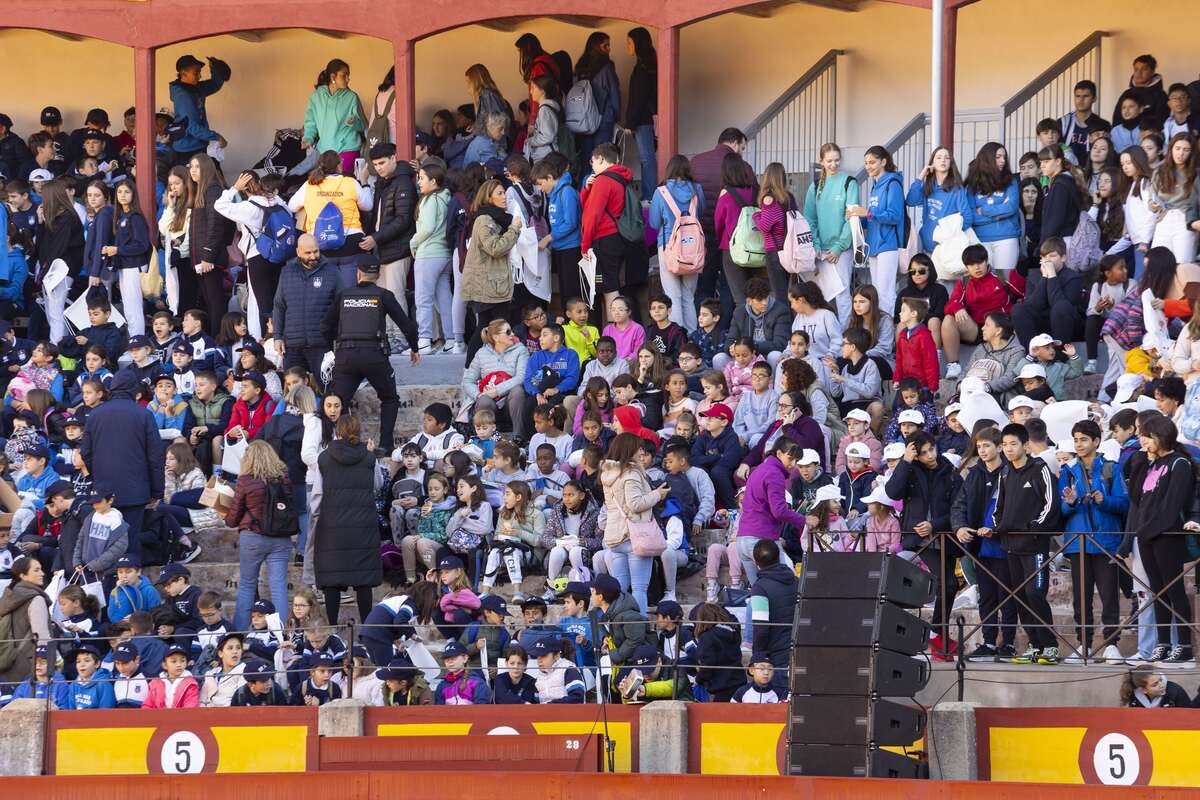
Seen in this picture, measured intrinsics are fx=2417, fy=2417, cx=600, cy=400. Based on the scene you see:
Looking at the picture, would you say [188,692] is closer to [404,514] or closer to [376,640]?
[376,640]

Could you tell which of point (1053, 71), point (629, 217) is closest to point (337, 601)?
point (629, 217)

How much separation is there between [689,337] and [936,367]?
2.32m

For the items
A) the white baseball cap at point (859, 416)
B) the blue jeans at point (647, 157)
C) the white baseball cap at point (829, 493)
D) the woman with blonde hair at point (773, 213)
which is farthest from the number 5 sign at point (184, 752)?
the blue jeans at point (647, 157)

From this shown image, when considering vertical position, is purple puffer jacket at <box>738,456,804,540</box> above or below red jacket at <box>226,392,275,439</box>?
below

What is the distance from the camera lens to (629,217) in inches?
792

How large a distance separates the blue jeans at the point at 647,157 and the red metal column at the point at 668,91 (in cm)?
61

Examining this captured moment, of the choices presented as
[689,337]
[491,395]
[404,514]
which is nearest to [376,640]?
[404,514]

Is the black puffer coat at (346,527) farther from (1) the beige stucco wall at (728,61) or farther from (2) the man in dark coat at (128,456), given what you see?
(1) the beige stucco wall at (728,61)

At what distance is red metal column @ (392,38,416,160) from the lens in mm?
21875

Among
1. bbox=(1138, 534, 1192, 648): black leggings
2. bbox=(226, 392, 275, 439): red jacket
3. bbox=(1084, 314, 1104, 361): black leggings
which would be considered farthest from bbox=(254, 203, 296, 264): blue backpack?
bbox=(1138, 534, 1192, 648): black leggings

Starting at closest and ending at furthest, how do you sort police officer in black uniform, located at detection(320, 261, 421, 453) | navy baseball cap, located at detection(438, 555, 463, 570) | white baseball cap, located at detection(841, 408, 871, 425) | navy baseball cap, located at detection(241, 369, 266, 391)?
Result: navy baseball cap, located at detection(438, 555, 463, 570) → white baseball cap, located at detection(841, 408, 871, 425) → navy baseball cap, located at detection(241, 369, 266, 391) → police officer in black uniform, located at detection(320, 261, 421, 453)

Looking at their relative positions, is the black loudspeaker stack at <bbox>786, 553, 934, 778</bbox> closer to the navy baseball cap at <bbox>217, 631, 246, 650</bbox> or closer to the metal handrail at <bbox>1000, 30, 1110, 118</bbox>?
the navy baseball cap at <bbox>217, 631, 246, 650</bbox>

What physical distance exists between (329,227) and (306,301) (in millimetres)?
1366

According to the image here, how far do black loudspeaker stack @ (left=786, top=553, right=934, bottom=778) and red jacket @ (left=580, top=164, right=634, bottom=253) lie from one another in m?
6.64
